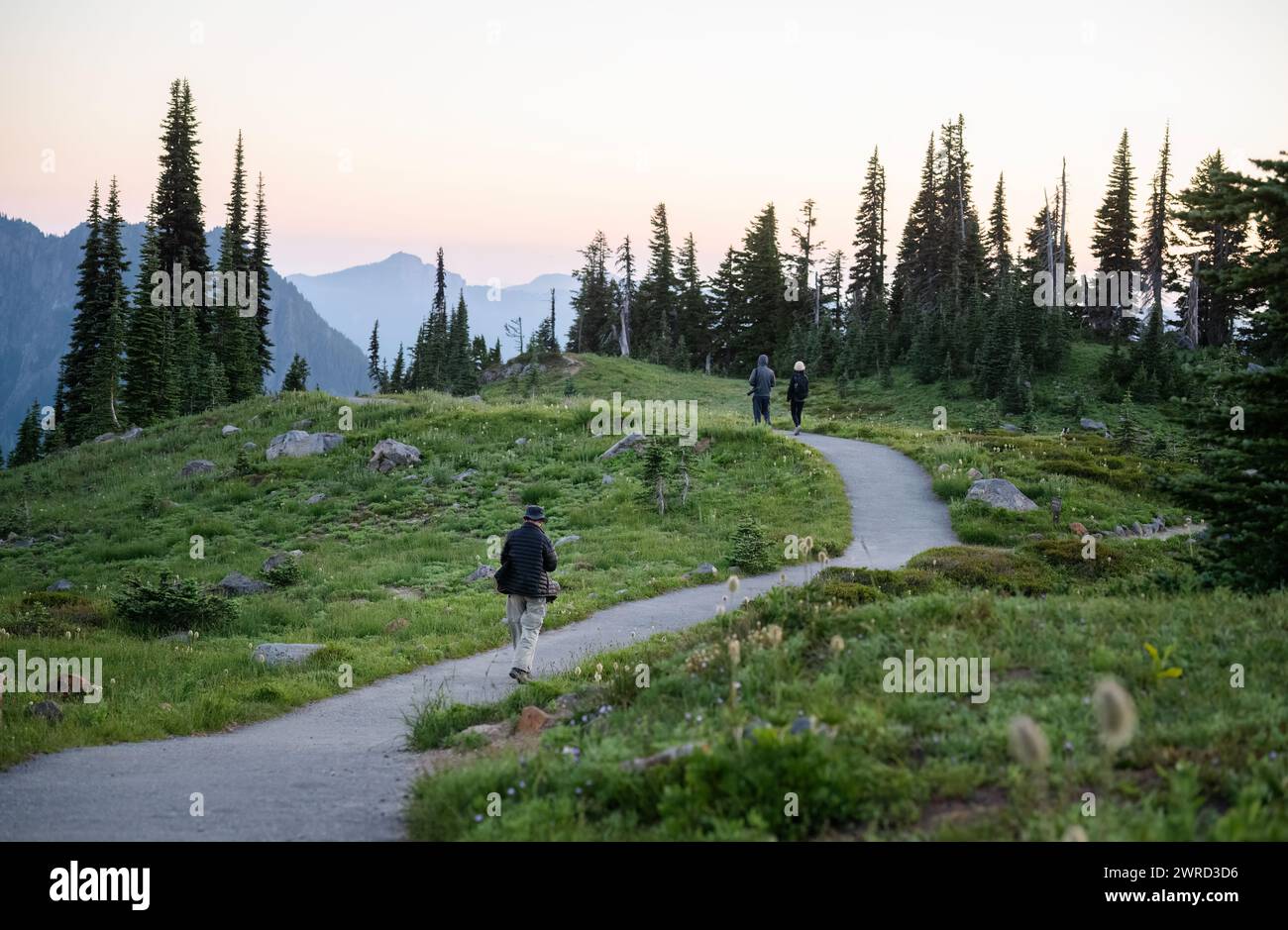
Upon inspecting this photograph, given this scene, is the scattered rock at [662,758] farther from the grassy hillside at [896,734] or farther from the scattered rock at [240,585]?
the scattered rock at [240,585]

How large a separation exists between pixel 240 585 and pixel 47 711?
8411mm

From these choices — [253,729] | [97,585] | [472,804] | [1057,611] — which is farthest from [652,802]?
[97,585]

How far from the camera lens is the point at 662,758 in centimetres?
599

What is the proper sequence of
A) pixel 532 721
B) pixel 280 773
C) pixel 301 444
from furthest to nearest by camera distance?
pixel 301 444 → pixel 532 721 → pixel 280 773

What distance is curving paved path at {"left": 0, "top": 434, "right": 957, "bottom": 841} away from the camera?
650 cm

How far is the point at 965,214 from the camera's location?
74.0m

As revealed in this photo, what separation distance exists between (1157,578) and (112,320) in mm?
56001

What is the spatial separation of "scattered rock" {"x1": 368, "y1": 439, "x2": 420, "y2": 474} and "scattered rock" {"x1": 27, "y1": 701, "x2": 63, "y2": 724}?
1912 cm

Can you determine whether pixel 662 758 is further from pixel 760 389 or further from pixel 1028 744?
pixel 760 389

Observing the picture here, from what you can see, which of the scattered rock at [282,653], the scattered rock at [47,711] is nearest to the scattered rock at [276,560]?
the scattered rock at [282,653]

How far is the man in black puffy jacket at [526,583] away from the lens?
1114cm

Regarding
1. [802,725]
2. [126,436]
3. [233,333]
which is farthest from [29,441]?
[802,725]

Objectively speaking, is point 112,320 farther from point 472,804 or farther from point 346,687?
point 472,804

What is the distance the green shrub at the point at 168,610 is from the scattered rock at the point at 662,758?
37.1ft
